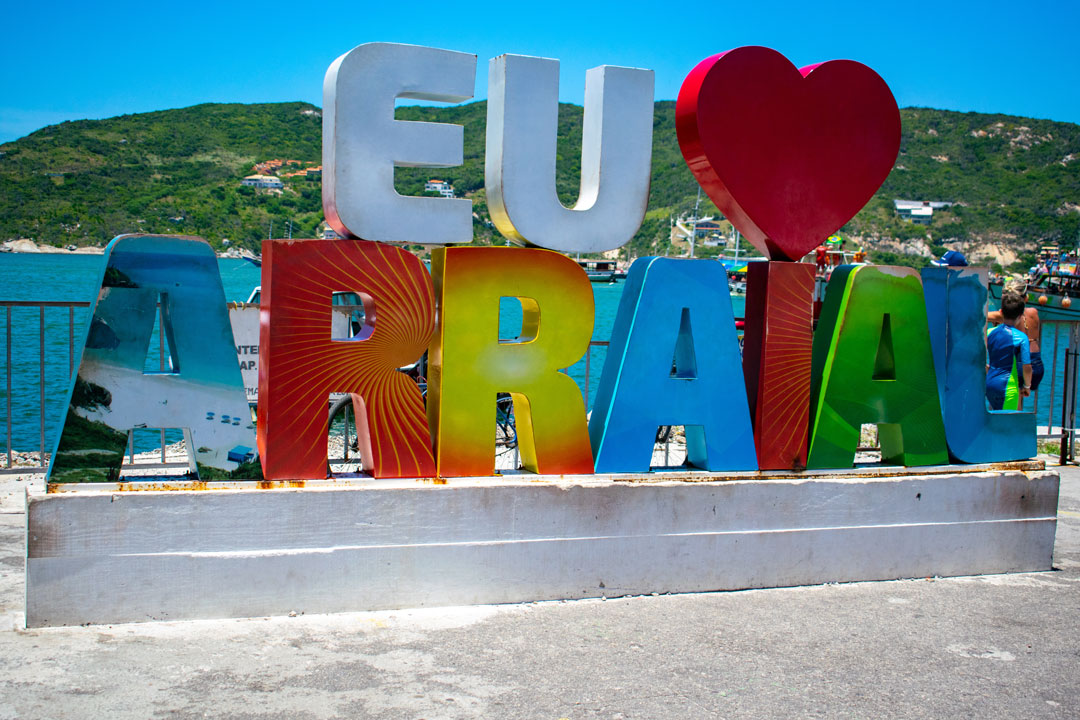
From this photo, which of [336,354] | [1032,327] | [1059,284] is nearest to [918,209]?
[1059,284]

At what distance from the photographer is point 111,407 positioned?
202 inches

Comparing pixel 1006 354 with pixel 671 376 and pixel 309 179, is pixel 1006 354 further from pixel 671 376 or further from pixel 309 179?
pixel 309 179

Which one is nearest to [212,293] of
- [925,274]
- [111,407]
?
[111,407]

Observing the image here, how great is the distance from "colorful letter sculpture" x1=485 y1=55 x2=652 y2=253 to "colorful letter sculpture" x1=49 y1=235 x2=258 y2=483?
190cm

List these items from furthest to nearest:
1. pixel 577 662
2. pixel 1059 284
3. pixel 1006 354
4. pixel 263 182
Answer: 1. pixel 263 182
2. pixel 1059 284
3. pixel 1006 354
4. pixel 577 662

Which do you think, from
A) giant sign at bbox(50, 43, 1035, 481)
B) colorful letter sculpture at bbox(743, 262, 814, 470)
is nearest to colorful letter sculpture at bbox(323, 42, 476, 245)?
giant sign at bbox(50, 43, 1035, 481)

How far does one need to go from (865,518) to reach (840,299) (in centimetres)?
159

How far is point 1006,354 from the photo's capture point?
8031 mm

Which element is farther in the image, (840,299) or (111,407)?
(840,299)

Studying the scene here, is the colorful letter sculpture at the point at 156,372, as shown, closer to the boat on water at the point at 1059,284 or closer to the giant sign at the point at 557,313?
the giant sign at the point at 557,313

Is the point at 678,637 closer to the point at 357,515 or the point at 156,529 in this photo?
the point at 357,515

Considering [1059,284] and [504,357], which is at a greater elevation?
[1059,284]

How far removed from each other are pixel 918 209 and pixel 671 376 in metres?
111

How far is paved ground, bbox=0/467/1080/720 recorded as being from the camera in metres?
4.24
